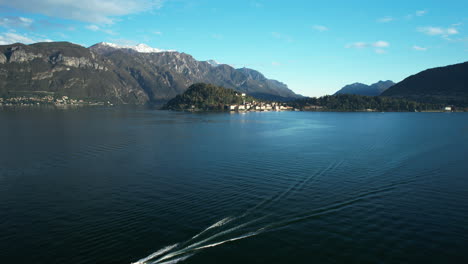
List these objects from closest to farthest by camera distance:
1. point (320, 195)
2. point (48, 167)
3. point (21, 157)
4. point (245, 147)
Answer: point (320, 195) < point (48, 167) < point (21, 157) < point (245, 147)

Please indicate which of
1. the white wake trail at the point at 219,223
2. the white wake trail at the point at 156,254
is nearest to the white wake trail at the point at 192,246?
the white wake trail at the point at 156,254

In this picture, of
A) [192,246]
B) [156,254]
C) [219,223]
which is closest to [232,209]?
[219,223]

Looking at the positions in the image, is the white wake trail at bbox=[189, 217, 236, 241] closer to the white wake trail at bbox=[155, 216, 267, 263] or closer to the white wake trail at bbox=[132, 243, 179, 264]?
the white wake trail at bbox=[155, 216, 267, 263]

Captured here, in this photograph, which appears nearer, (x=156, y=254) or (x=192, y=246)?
(x=156, y=254)

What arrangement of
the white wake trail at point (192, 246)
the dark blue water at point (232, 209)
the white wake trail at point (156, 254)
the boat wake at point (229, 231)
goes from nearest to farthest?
1. the white wake trail at point (156, 254)
2. the white wake trail at point (192, 246)
3. the boat wake at point (229, 231)
4. the dark blue water at point (232, 209)

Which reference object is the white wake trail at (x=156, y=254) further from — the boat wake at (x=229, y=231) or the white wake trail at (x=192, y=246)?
the white wake trail at (x=192, y=246)

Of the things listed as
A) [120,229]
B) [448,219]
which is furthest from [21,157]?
[448,219]

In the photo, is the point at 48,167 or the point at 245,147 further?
the point at 245,147

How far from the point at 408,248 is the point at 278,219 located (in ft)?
28.7

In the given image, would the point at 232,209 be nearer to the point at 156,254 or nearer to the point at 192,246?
the point at 192,246

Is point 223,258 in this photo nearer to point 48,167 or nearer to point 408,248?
point 408,248

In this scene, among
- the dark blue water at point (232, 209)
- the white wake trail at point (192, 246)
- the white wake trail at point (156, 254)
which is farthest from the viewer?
the dark blue water at point (232, 209)

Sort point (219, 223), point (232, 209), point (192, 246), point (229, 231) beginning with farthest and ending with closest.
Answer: point (232, 209), point (219, 223), point (229, 231), point (192, 246)

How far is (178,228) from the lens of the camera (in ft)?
67.4
